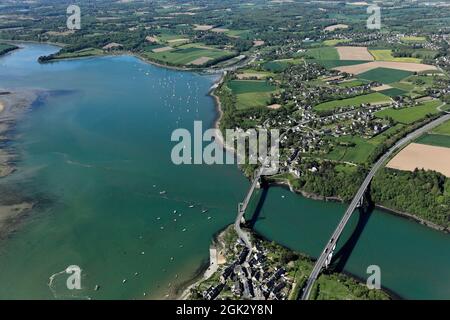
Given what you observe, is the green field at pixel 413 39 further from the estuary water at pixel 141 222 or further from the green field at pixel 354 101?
the estuary water at pixel 141 222

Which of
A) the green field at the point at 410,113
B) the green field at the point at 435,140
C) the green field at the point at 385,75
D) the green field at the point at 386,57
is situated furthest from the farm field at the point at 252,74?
the green field at the point at 435,140

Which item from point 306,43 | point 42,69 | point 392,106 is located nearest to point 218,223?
point 392,106

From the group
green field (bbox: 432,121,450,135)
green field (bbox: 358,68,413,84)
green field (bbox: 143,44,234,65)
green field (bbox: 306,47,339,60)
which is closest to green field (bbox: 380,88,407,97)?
green field (bbox: 358,68,413,84)

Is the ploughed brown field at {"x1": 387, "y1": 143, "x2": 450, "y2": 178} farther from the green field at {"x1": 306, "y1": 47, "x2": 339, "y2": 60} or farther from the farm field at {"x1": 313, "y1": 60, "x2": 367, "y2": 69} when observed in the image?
the green field at {"x1": 306, "y1": 47, "x2": 339, "y2": 60}

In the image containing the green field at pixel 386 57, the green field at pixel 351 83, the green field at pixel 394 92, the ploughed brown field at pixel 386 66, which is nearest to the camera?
the green field at pixel 394 92

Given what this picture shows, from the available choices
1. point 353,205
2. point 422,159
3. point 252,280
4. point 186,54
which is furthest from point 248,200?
point 186,54

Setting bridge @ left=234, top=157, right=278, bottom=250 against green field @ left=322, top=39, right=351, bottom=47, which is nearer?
bridge @ left=234, top=157, right=278, bottom=250
